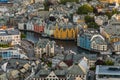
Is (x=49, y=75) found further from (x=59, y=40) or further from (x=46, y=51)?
(x=59, y=40)

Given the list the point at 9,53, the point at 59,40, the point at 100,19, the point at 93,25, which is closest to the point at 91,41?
the point at 59,40

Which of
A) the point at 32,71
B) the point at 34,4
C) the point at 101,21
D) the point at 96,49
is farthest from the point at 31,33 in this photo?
the point at 32,71

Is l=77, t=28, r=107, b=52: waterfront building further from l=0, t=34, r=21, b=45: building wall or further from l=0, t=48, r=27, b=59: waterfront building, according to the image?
l=0, t=48, r=27, b=59: waterfront building

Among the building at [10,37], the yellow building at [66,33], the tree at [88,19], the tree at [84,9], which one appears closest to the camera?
the building at [10,37]

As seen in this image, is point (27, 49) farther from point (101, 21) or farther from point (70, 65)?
point (101, 21)

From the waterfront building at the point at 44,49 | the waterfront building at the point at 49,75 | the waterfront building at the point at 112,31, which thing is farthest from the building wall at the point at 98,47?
the waterfront building at the point at 49,75

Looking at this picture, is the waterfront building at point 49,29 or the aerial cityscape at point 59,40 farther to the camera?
the waterfront building at point 49,29

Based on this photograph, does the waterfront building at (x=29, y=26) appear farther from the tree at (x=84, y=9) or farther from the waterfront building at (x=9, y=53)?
the waterfront building at (x=9, y=53)
